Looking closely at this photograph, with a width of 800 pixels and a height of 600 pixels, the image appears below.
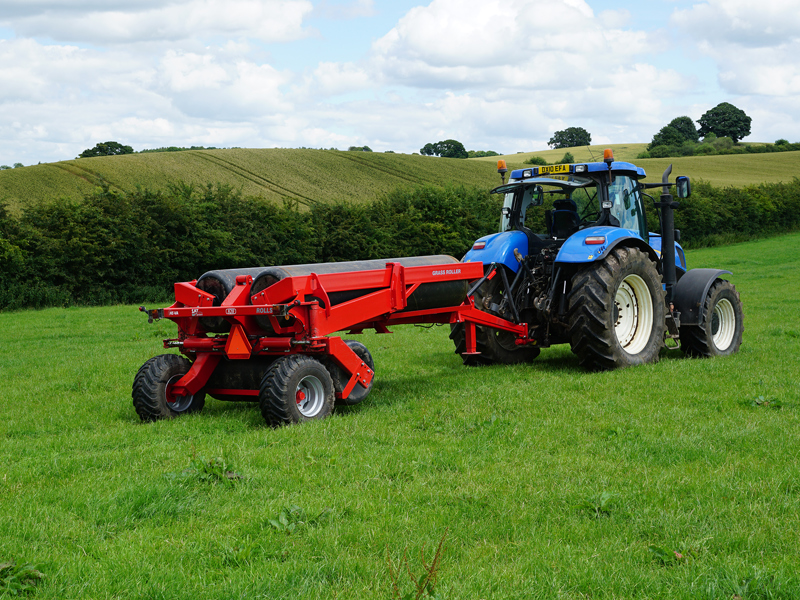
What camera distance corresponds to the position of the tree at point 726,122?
8200cm

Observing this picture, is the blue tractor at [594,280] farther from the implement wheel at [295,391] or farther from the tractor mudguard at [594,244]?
the implement wheel at [295,391]

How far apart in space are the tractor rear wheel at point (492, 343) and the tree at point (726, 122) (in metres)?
82.0

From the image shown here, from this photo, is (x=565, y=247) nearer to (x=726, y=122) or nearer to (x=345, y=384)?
(x=345, y=384)

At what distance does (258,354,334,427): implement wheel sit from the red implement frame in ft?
0.71

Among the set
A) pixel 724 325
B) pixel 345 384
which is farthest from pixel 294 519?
pixel 724 325

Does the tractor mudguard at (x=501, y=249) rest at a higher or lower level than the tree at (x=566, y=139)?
lower

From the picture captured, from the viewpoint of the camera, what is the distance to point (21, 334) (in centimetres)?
1508

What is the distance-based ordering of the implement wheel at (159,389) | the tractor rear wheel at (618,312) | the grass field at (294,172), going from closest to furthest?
1. the implement wheel at (159,389)
2. the tractor rear wheel at (618,312)
3. the grass field at (294,172)

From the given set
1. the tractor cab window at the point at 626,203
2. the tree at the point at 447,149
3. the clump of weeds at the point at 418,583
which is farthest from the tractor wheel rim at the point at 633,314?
the tree at the point at 447,149

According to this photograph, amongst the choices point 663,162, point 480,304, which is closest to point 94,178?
point 480,304

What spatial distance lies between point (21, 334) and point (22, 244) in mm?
7287

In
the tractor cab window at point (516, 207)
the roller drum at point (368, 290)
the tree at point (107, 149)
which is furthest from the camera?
the tree at point (107, 149)

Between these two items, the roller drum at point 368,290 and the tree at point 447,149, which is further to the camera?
the tree at point 447,149

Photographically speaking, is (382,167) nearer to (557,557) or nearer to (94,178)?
(94,178)
